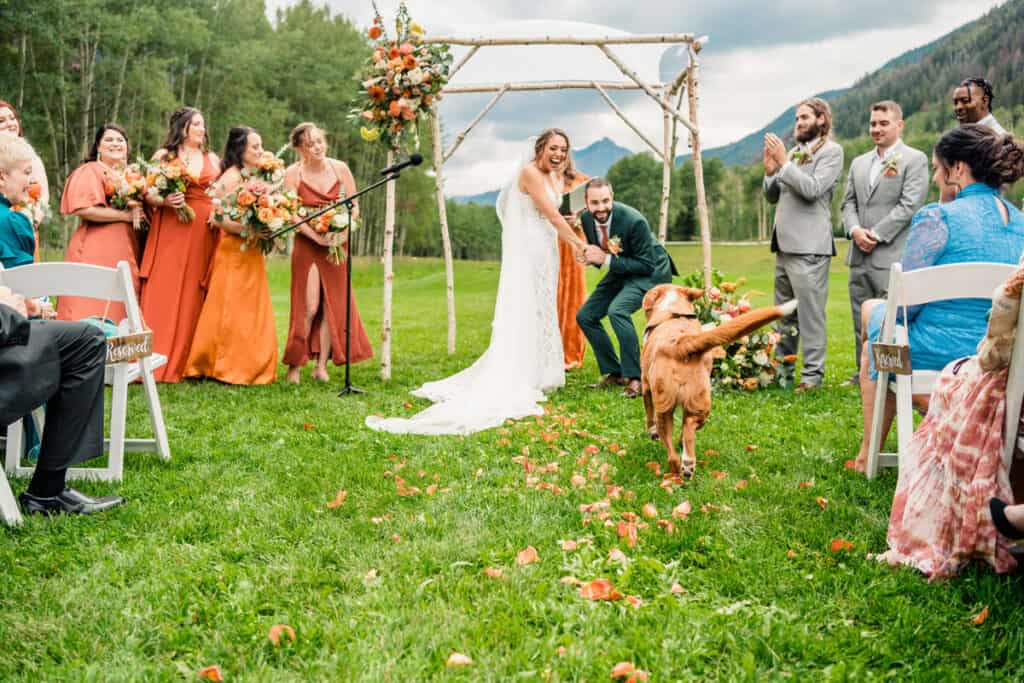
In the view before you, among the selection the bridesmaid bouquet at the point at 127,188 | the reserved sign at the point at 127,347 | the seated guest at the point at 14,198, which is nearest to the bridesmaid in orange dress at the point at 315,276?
the bridesmaid bouquet at the point at 127,188

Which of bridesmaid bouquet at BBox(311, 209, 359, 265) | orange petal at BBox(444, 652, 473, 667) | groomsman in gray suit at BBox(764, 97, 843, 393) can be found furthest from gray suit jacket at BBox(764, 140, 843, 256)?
orange petal at BBox(444, 652, 473, 667)

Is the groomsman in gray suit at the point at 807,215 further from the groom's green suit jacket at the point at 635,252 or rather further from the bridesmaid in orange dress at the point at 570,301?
the bridesmaid in orange dress at the point at 570,301

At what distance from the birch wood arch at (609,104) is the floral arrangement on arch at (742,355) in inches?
26.6

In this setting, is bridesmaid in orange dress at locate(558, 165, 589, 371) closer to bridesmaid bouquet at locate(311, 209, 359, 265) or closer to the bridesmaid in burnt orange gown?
bridesmaid bouquet at locate(311, 209, 359, 265)

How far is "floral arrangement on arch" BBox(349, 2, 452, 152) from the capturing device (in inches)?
284

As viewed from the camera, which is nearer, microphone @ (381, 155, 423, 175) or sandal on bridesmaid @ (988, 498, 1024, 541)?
sandal on bridesmaid @ (988, 498, 1024, 541)

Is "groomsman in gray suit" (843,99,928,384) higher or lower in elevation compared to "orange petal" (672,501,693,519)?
higher

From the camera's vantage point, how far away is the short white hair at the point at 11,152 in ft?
13.6

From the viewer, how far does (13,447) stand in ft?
14.8

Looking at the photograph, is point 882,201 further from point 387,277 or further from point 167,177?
Result: point 167,177

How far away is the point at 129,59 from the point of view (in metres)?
28.5

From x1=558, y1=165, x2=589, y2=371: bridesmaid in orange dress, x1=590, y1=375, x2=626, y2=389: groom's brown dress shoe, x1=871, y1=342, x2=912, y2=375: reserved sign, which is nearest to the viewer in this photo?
x1=871, y1=342, x2=912, y2=375: reserved sign

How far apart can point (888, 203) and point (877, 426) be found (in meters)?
3.60

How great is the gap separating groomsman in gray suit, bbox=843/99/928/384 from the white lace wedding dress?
286cm
